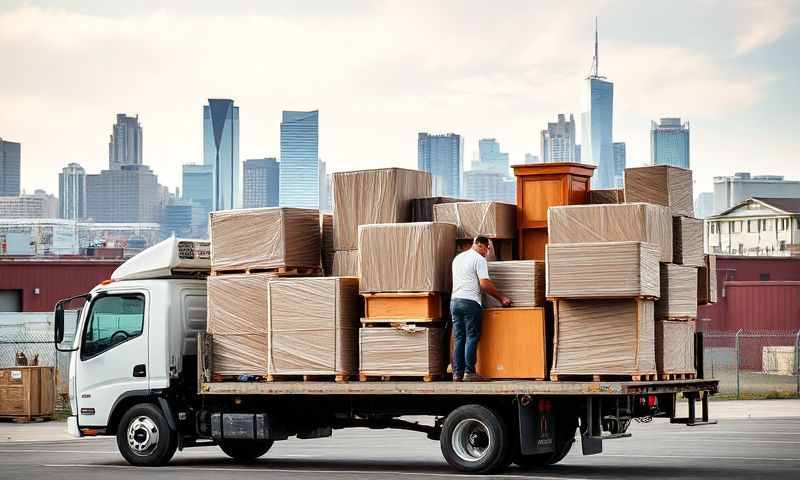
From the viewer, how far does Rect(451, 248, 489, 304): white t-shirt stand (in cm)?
1436

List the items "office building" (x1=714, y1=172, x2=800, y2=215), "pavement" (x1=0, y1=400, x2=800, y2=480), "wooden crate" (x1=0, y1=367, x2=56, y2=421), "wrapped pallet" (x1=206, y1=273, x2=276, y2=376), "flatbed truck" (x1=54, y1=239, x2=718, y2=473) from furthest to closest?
"office building" (x1=714, y1=172, x2=800, y2=215) < "wooden crate" (x1=0, y1=367, x2=56, y2=421) < "wrapped pallet" (x1=206, y1=273, x2=276, y2=376) < "pavement" (x1=0, y1=400, x2=800, y2=480) < "flatbed truck" (x1=54, y1=239, x2=718, y2=473)

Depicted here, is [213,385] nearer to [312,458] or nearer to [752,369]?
[312,458]

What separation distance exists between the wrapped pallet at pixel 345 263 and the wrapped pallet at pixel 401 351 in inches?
34.7

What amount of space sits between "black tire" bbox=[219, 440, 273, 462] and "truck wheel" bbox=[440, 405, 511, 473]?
143 inches

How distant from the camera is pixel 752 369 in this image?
4762 centimetres

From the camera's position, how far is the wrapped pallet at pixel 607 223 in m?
14.1

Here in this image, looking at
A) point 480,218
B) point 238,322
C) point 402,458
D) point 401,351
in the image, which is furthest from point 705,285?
point 238,322

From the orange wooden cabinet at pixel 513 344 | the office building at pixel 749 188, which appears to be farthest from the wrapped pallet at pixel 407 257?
A: the office building at pixel 749 188

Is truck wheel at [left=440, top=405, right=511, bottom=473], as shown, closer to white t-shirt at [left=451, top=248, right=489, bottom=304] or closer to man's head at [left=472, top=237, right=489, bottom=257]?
white t-shirt at [left=451, top=248, right=489, bottom=304]

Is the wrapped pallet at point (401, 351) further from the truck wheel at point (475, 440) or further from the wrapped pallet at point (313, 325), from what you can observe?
the truck wheel at point (475, 440)

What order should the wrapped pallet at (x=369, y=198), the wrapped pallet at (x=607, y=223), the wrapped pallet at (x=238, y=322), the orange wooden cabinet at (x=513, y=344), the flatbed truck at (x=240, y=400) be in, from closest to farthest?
the wrapped pallet at (x=607, y=223)
the orange wooden cabinet at (x=513, y=344)
the flatbed truck at (x=240, y=400)
the wrapped pallet at (x=369, y=198)
the wrapped pallet at (x=238, y=322)

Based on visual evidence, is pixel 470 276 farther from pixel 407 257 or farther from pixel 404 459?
pixel 404 459

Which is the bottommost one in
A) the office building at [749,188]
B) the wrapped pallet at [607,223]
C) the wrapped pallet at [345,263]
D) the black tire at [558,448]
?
the black tire at [558,448]

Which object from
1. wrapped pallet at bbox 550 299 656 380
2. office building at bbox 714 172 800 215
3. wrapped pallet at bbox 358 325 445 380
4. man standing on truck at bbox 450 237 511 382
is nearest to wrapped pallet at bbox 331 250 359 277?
wrapped pallet at bbox 358 325 445 380
